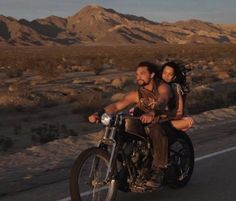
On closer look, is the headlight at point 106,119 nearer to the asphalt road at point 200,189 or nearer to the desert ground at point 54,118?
the asphalt road at point 200,189

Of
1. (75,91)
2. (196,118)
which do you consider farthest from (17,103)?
(196,118)

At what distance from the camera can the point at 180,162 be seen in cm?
810

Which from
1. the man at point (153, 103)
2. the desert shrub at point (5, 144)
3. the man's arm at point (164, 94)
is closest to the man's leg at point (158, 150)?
the man at point (153, 103)

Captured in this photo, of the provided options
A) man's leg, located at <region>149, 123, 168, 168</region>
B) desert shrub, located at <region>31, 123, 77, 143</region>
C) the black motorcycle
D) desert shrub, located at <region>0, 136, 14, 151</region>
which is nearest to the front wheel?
the black motorcycle

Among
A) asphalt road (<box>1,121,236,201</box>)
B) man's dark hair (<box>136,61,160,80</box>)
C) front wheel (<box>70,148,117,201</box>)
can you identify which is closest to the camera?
front wheel (<box>70,148,117,201</box>)

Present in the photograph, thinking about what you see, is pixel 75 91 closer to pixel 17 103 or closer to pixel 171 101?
pixel 17 103

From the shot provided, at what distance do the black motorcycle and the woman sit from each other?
19 cm

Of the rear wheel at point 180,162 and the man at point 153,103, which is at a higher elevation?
the man at point 153,103

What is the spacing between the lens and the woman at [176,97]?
25.3 ft

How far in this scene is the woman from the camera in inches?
304

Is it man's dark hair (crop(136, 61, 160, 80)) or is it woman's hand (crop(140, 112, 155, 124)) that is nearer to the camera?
woman's hand (crop(140, 112, 155, 124))

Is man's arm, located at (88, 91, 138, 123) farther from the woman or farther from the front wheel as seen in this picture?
the front wheel

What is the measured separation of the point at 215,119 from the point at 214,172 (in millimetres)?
8003

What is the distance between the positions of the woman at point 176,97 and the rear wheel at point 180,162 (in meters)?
0.26
